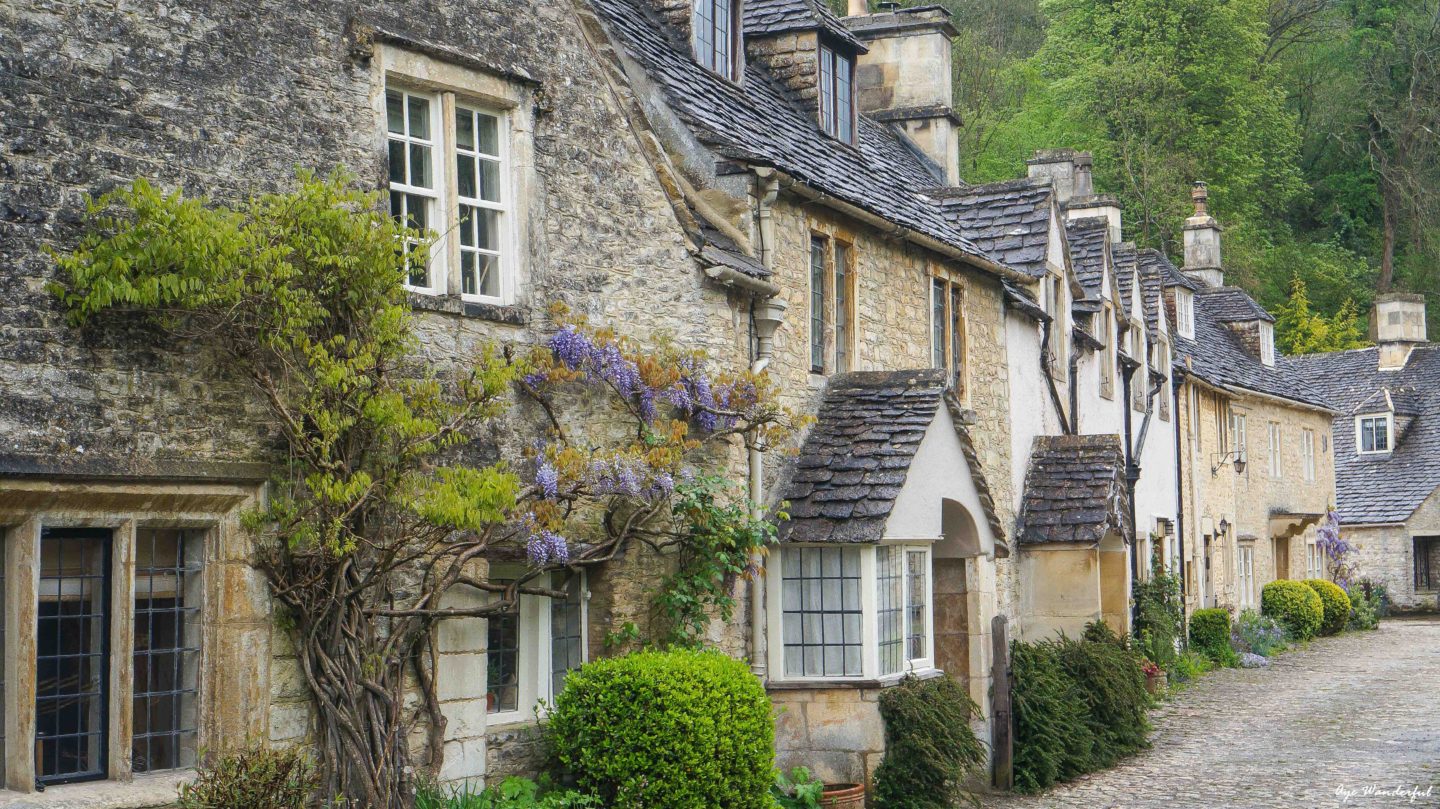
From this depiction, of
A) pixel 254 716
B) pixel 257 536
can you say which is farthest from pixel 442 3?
pixel 254 716

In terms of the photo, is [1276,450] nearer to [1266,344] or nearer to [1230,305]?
[1266,344]

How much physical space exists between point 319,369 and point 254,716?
1957 mm

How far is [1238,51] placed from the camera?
50969mm

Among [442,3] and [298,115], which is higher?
[442,3]

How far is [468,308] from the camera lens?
35.2ft

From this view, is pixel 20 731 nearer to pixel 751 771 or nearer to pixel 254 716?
pixel 254 716

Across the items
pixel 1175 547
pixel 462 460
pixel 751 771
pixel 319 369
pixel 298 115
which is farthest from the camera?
pixel 1175 547

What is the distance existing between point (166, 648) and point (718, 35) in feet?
31.4

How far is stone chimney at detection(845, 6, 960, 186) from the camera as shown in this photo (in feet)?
78.0

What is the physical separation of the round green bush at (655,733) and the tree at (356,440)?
0.77 m

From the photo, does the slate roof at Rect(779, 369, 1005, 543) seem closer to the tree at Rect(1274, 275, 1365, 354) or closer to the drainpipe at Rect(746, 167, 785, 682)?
the drainpipe at Rect(746, 167, 785, 682)

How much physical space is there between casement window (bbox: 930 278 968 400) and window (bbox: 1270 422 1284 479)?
26013 mm

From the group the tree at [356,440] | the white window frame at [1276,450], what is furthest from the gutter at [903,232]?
the white window frame at [1276,450]

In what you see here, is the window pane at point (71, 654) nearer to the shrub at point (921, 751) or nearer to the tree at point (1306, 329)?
the shrub at point (921, 751)
